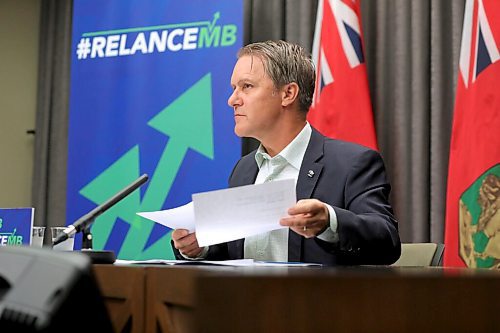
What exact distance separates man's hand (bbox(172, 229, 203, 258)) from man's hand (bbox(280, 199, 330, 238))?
39cm

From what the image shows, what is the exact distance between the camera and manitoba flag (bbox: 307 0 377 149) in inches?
129

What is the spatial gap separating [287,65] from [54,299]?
1.74m

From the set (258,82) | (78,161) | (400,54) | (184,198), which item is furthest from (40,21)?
(258,82)

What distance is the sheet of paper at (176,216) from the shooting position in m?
1.78

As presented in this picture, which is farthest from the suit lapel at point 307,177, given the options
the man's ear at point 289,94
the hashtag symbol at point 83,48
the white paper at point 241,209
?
the hashtag symbol at point 83,48

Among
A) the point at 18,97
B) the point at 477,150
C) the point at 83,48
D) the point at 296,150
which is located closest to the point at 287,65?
the point at 296,150

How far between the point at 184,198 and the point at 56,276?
3006 mm

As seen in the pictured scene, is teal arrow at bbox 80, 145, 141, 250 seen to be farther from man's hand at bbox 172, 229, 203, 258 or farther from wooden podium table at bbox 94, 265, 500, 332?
wooden podium table at bbox 94, 265, 500, 332

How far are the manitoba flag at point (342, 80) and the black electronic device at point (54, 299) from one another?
269 cm

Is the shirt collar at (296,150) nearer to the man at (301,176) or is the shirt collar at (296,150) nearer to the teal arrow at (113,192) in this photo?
the man at (301,176)

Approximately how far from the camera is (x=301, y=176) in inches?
82.0

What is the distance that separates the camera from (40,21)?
4.70 meters

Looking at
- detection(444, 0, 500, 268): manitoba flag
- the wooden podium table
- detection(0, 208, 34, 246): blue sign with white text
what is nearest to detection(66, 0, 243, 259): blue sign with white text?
detection(444, 0, 500, 268): manitoba flag

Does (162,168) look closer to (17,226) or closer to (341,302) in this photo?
(17,226)
